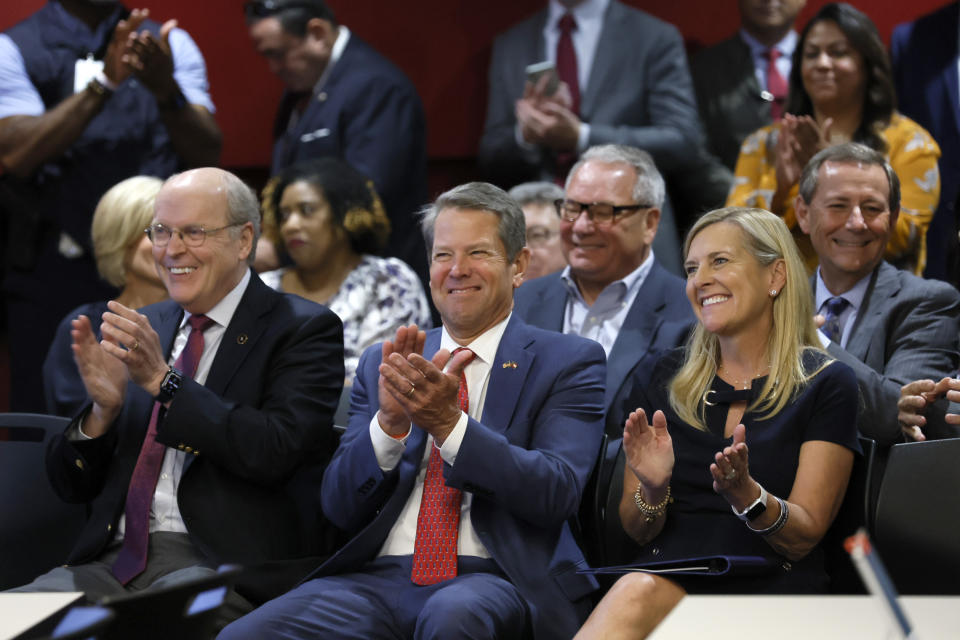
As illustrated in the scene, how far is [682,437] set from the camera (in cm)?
289

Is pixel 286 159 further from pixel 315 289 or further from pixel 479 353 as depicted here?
pixel 479 353

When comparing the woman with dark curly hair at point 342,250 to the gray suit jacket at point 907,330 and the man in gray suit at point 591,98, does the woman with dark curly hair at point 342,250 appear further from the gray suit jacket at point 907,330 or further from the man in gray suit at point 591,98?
the gray suit jacket at point 907,330

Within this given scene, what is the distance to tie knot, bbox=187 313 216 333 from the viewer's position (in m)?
3.21

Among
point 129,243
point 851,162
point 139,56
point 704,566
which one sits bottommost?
point 704,566

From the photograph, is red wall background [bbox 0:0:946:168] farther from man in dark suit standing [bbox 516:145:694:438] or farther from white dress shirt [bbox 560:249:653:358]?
white dress shirt [bbox 560:249:653:358]

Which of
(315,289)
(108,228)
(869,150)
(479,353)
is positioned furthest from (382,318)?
(869,150)

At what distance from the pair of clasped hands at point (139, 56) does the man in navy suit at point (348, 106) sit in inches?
24.8

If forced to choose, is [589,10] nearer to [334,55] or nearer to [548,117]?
[548,117]

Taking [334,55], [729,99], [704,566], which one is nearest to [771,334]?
[704,566]

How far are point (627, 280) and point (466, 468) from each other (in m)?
1.33

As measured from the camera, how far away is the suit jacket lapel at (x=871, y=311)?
11.1ft

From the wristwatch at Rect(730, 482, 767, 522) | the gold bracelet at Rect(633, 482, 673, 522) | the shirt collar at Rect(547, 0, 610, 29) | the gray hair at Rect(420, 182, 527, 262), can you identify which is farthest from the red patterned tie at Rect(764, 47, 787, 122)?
the wristwatch at Rect(730, 482, 767, 522)

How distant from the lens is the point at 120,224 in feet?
13.5

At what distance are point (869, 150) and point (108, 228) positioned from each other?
2.49 m
